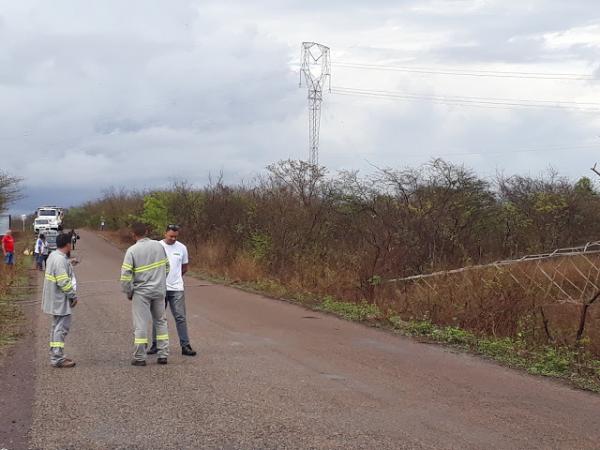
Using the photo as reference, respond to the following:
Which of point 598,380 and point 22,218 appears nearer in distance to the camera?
point 598,380

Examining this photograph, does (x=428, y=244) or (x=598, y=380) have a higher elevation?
(x=428, y=244)

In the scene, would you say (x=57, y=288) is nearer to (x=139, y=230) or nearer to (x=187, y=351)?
(x=139, y=230)

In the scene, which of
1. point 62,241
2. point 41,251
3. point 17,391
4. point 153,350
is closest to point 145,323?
point 153,350

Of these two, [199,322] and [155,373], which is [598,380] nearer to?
[155,373]

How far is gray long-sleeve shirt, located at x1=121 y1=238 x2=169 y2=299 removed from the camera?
27.9ft

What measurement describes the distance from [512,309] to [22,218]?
6681 cm

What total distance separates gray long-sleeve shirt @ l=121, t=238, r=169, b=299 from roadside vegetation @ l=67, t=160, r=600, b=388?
16.1ft

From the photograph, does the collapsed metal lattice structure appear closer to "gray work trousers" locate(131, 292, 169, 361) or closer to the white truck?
"gray work trousers" locate(131, 292, 169, 361)

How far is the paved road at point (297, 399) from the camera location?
5691mm

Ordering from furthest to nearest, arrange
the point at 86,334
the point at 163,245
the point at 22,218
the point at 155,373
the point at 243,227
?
the point at 22,218
the point at 243,227
the point at 86,334
the point at 163,245
the point at 155,373

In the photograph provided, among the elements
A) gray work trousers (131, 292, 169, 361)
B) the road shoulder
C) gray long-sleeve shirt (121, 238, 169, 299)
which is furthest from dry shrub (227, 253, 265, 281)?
gray long-sleeve shirt (121, 238, 169, 299)

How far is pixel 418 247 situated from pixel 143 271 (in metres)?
9.43

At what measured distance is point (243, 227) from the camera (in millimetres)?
25219

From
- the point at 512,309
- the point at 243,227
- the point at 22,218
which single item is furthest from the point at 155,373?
the point at 22,218
